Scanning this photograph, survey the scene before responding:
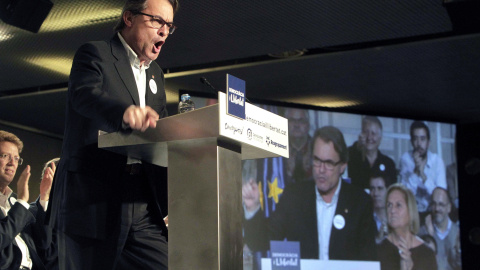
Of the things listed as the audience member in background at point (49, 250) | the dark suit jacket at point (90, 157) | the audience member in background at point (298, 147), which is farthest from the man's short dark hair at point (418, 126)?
the dark suit jacket at point (90, 157)

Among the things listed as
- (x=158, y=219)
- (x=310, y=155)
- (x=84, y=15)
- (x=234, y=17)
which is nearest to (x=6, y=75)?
(x=84, y=15)

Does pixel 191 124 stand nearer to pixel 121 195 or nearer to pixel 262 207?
pixel 121 195

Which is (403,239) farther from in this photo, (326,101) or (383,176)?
(326,101)

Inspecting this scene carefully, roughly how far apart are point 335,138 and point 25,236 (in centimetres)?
365

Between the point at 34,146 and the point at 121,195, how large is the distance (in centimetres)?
634

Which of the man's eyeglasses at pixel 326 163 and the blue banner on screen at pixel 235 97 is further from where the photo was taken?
the man's eyeglasses at pixel 326 163

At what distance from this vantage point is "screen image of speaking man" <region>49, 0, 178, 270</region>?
1.73 meters

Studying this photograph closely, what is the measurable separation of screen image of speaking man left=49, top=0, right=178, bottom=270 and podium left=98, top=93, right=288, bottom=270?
64 mm

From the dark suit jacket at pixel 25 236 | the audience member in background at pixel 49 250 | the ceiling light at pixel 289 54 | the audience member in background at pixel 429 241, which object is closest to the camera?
the dark suit jacket at pixel 25 236

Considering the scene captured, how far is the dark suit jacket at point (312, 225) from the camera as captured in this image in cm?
605

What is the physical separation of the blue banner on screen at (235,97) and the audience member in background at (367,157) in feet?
16.8

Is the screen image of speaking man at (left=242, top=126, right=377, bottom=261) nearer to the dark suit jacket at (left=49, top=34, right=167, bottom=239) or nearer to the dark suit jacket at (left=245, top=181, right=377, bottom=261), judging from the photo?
the dark suit jacket at (left=245, top=181, right=377, bottom=261)

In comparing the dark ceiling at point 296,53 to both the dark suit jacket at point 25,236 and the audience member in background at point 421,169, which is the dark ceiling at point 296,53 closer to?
the audience member in background at point 421,169

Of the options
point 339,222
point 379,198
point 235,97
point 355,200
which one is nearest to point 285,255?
point 339,222
